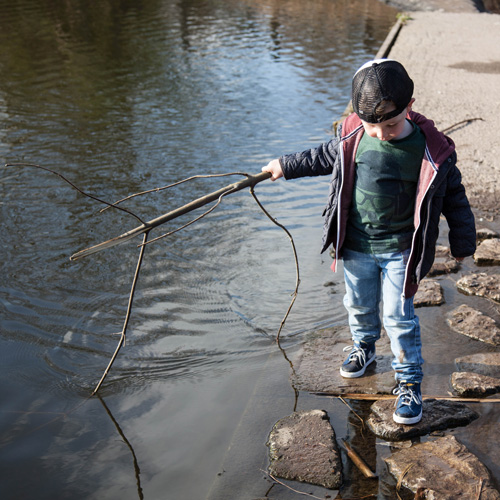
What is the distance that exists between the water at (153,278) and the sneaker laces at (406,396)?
1.68ft

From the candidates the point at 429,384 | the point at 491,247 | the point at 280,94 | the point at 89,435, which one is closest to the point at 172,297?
the point at 89,435

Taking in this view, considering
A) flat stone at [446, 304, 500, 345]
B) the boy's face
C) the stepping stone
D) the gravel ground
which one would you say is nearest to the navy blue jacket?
the boy's face

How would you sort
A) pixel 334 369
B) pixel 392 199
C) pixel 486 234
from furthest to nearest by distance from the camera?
pixel 486 234, pixel 334 369, pixel 392 199

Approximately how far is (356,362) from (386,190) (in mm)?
914

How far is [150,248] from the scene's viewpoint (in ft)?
15.9

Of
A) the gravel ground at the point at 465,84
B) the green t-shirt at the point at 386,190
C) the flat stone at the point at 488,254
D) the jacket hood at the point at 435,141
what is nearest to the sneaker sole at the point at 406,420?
the green t-shirt at the point at 386,190

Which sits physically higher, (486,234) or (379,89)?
(379,89)

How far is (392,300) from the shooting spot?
2691 millimetres

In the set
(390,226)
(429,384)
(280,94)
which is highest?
(390,226)

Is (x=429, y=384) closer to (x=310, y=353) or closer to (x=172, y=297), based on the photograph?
(x=310, y=353)

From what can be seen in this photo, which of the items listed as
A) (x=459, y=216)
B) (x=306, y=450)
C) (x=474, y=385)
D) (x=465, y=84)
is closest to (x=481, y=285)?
(x=474, y=385)

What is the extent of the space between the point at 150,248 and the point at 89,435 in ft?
6.97

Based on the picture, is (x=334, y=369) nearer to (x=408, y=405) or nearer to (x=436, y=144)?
(x=408, y=405)

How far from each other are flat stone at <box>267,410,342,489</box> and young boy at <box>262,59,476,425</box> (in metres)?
0.33
